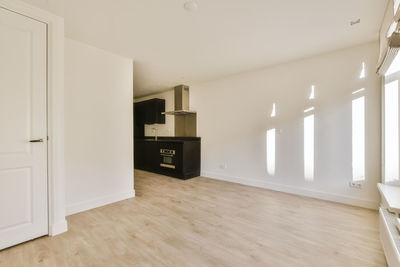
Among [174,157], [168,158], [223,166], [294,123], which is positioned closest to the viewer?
[294,123]

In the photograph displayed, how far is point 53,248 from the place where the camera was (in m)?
1.71

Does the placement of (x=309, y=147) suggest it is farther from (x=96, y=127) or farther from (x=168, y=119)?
(x=168, y=119)

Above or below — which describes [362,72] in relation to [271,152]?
above

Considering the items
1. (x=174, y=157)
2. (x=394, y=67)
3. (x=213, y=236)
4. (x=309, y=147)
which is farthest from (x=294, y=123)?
(x=174, y=157)

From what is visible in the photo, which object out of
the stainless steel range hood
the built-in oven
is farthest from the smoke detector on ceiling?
the built-in oven

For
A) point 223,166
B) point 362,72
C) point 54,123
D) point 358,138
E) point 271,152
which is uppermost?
point 362,72

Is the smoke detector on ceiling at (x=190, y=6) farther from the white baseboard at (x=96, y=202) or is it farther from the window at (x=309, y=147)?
the white baseboard at (x=96, y=202)

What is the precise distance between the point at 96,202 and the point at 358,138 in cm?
412

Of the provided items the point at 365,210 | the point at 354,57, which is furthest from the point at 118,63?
the point at 365,210

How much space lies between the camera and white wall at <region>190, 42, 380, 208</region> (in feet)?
8.63

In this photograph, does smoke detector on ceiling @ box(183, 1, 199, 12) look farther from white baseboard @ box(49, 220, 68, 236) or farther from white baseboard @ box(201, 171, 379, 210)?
white baseboard @ box(201, 171, 379, 210)

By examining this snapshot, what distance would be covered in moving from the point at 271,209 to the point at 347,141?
162 centimetres

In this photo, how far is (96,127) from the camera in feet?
8.86

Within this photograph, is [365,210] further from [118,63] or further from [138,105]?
[138,105]
